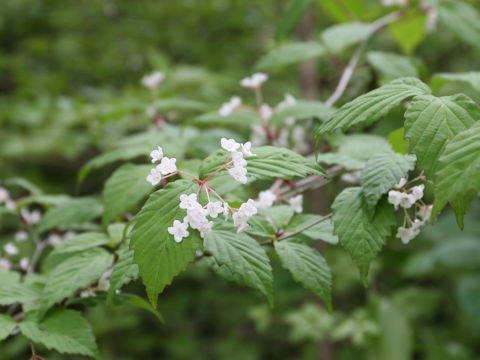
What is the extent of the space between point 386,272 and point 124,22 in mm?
3180

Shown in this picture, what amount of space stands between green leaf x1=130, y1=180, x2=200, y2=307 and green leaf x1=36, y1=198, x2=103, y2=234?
602 millimetres

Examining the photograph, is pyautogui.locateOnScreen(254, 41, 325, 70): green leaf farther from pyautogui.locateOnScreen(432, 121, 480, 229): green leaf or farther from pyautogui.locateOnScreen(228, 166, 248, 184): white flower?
pyautogui.locateOnScreen(432, 121, 480, 229): green leaf

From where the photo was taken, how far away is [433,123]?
0.72 metres

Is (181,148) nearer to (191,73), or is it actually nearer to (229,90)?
(191,73)

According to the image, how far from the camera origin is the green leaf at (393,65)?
1520 mm

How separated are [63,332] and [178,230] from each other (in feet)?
1.31

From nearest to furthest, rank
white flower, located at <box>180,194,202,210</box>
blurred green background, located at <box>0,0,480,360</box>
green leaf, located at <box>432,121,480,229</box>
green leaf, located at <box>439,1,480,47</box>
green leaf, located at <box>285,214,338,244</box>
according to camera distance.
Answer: green leaf, located at <box>432,121,480,229</box> < white flower, located at <box>180,194,202,210</box> < green leaf, located at <box>285,214,338,244</box> < green leaf, located at <box>439,1,480,47</box> < blurred green background, located at <box>0,0,480,360</box>

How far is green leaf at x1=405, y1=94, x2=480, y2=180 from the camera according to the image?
701 millimetres

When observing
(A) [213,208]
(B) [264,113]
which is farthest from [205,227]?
A: (B) [264,113]

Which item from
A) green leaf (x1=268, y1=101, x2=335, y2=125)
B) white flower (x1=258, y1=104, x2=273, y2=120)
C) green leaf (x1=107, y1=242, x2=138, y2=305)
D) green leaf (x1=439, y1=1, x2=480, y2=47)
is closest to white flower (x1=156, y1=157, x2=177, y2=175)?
green leaf (x1=107, y1=242, x2=138, y2=305)

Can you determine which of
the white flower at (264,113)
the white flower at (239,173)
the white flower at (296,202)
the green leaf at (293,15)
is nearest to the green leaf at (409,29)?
the green leaf at (293,15)

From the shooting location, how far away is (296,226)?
0.94 meters

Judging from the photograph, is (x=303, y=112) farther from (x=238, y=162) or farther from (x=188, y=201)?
(x=188, y=201)

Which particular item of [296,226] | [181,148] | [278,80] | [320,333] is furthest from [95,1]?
[296,226]
